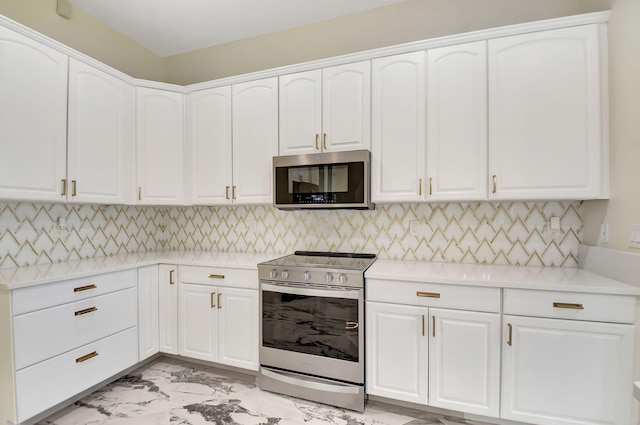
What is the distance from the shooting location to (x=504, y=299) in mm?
1747

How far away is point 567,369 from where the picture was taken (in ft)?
5.38

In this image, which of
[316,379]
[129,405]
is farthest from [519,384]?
[129,405]

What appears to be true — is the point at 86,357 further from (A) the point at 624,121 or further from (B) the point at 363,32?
(A) the point at 624,121

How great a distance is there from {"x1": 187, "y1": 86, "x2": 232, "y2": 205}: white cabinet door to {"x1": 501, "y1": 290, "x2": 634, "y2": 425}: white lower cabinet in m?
2.38

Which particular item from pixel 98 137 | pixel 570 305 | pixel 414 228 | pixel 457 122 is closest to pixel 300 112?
pixel 457 122

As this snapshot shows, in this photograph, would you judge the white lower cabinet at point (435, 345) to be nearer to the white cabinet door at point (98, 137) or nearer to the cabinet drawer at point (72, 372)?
the cabinet drawer at point (72, 372)

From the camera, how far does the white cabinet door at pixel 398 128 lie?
2158mm

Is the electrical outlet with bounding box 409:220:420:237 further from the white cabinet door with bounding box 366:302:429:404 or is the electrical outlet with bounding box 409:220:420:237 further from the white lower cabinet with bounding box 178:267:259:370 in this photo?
the white lower cabinet with bounding box 178:267:259:370

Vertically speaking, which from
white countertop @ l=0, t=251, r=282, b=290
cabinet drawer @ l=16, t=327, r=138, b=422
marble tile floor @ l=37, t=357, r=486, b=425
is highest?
white countertop @ l=0, t=251, r=282, b=290

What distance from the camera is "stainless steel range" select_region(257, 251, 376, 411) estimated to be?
6.61 feet

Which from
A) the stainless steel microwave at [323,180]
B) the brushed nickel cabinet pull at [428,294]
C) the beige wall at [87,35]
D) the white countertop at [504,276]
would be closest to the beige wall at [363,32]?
the beige wall at [87,35]

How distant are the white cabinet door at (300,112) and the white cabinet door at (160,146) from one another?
1078mm

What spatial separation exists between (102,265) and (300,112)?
1960 mm

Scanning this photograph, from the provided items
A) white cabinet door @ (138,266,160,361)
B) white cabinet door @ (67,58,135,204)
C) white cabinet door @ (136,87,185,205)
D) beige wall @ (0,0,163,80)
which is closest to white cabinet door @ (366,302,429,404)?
white cabinet door @ (138,266,160,361)
